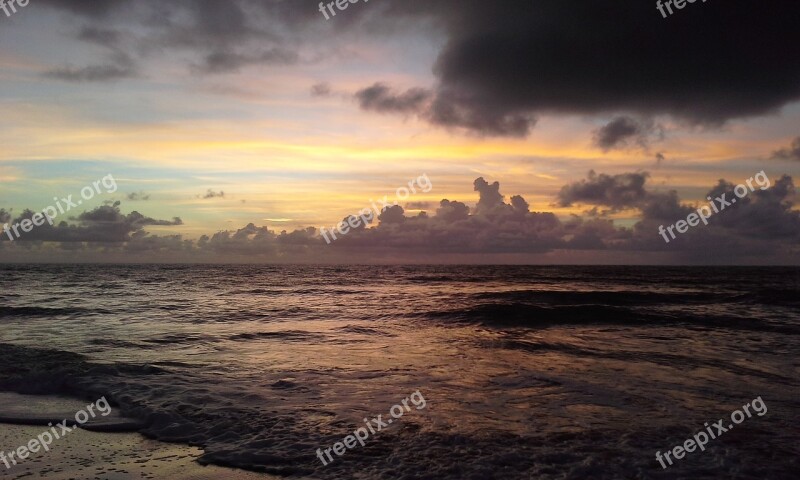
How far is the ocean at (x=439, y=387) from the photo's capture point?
8.08 metres

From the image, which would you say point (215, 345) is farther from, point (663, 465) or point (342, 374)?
point (663, 465)

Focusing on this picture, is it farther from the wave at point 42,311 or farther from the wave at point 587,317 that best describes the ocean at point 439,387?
the wave at point 42,311

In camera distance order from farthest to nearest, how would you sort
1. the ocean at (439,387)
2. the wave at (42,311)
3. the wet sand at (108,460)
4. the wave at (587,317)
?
the wave at (42,311) < the wave at (587,317) < the ocean at (439,387) < the wet sand at (108,460)

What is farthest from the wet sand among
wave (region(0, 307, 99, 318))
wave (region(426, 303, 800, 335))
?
wave (region(0, 307, 99, 318))

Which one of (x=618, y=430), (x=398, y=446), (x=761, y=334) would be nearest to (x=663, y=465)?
(x=618, y=430)

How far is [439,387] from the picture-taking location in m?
12.5

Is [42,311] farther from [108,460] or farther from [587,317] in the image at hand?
[587,317]

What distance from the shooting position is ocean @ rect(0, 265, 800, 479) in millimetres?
8078

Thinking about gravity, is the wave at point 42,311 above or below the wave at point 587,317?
above

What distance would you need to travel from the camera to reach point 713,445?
8719mm

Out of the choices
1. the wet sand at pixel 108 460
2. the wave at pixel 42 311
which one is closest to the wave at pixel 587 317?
the wet sand at pixel 108 460

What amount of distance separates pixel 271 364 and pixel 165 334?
8670 millimetres

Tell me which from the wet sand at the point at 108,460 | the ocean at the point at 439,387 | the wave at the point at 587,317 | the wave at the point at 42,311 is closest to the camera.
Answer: the wet sand at the point at 108,460

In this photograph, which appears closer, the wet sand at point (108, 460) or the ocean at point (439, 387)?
the wet sand at point (108, 460)
